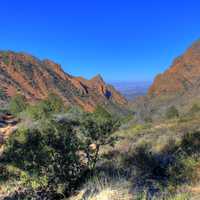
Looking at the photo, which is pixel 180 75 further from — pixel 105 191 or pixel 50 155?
pixel 105 191

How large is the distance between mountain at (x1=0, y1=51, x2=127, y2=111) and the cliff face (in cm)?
2377

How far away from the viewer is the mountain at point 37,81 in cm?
8540

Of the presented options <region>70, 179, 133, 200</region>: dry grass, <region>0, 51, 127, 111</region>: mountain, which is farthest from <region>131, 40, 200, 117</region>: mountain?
<region>70, 179, 133, 200</region>: dry grass

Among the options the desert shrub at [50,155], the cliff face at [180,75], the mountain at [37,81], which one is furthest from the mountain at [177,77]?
the desert shrub at [50,155]

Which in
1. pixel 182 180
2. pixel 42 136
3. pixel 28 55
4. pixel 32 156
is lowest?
pixel 182 180

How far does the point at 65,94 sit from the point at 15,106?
49631 millimetres

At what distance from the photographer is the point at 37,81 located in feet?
311

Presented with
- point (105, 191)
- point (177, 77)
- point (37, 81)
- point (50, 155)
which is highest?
point (37, 81)

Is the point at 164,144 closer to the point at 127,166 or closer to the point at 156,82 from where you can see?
the point at 127,166

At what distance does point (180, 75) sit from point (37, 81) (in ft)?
173

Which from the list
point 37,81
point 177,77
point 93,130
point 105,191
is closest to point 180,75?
point 177,77

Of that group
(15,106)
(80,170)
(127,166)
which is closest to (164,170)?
(127,166)

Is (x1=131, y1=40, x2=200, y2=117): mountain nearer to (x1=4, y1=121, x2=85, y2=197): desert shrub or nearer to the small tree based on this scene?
the small tree

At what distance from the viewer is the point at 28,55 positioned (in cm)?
10681
